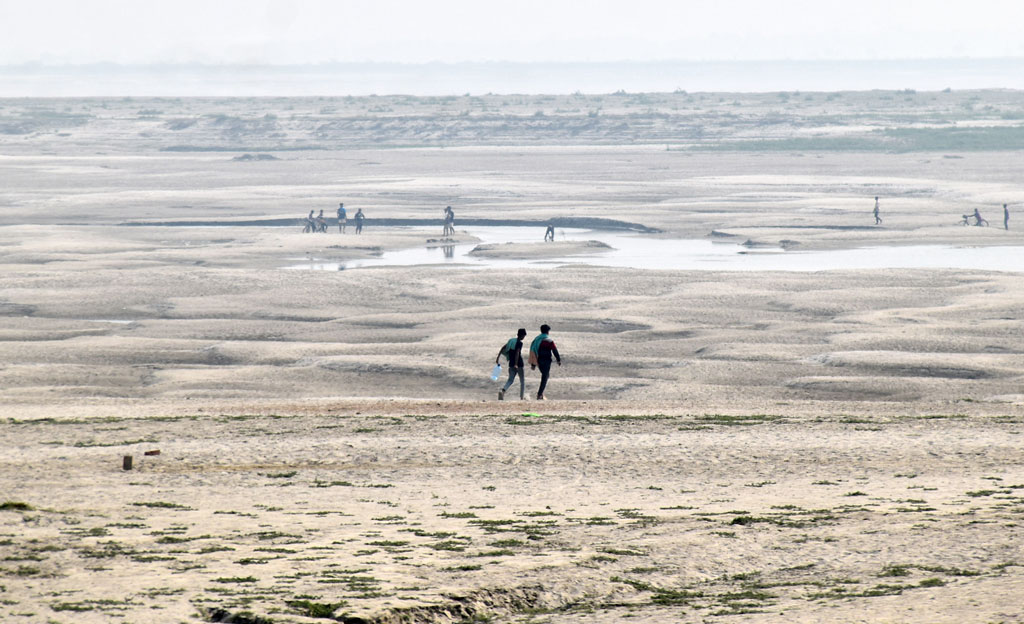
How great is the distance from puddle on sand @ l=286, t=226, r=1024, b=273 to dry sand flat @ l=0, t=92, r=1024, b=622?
4.66 ft

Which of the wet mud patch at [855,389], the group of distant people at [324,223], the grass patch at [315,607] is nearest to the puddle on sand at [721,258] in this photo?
the group of distant people at [324,223]

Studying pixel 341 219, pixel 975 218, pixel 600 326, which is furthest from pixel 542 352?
pixel 975 218

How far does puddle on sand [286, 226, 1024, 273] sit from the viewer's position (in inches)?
1654

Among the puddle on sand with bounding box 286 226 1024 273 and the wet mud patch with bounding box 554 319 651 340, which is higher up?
the puddle on sand with bounding box 286 226 1024 273

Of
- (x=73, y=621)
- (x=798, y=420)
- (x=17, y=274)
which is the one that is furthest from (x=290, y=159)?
(x=73, y=621)

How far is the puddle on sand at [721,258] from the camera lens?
138 ft

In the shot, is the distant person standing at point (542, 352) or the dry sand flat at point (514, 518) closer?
the dry sand flat at point (514, 518)

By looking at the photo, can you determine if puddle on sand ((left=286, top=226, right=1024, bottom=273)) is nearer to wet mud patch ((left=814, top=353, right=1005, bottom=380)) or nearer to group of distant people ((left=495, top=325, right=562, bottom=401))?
wet mud patch ((left=814, top=353, right=1005, bottom=380))

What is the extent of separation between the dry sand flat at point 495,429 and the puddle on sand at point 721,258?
142cm

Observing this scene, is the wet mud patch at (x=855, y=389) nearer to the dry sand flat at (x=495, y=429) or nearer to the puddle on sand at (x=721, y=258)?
the dry sand flat at (x=495, y=429)

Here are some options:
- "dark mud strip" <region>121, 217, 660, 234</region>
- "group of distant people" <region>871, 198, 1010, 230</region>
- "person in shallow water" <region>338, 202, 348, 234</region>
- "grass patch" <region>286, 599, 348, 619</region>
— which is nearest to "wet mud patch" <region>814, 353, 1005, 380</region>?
"grass patch" <region>286, 599, 348, 619</region>

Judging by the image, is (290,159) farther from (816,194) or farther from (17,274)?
(17,274)

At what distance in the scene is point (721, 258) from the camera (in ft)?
145

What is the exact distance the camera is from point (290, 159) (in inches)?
3679
